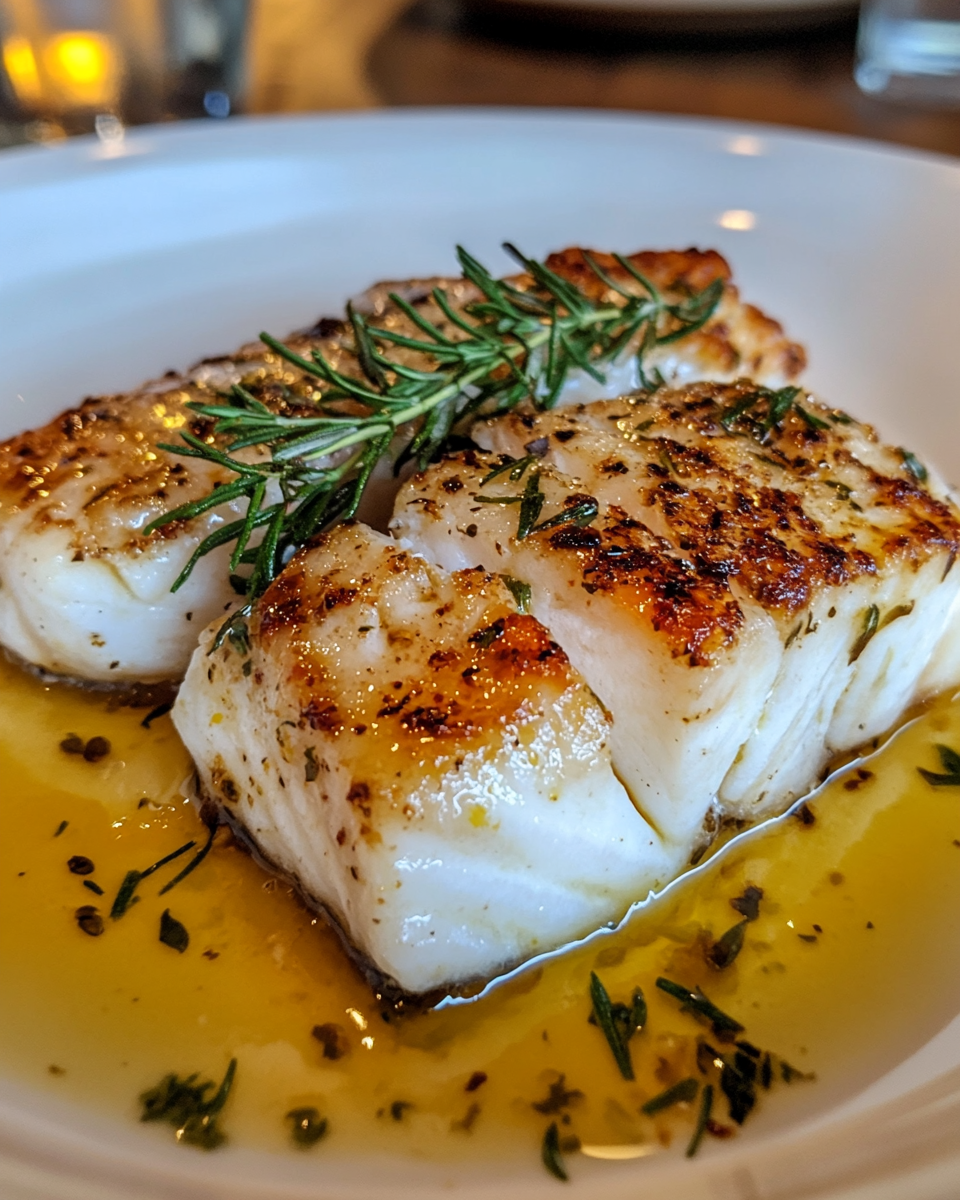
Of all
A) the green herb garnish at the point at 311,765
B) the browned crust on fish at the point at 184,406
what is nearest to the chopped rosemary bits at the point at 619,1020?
the green herb garnish at the point at 311,765

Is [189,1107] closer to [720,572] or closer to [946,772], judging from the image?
[720,572]

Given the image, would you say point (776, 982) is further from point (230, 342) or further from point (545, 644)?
point (230, 342)

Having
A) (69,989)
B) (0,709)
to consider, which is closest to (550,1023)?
(69,989)

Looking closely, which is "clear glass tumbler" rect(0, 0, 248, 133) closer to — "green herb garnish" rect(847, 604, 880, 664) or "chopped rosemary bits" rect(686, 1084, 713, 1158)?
"green herb garnish" rect(847, 604, 880, 664)

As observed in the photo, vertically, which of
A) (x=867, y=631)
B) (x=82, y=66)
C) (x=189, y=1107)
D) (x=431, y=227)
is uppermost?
(x=82, y=66)

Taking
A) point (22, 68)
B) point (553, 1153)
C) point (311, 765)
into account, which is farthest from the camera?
point (22, 68)

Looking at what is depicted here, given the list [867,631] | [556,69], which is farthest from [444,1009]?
[556,69]

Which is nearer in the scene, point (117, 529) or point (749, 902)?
point (749, 902)
